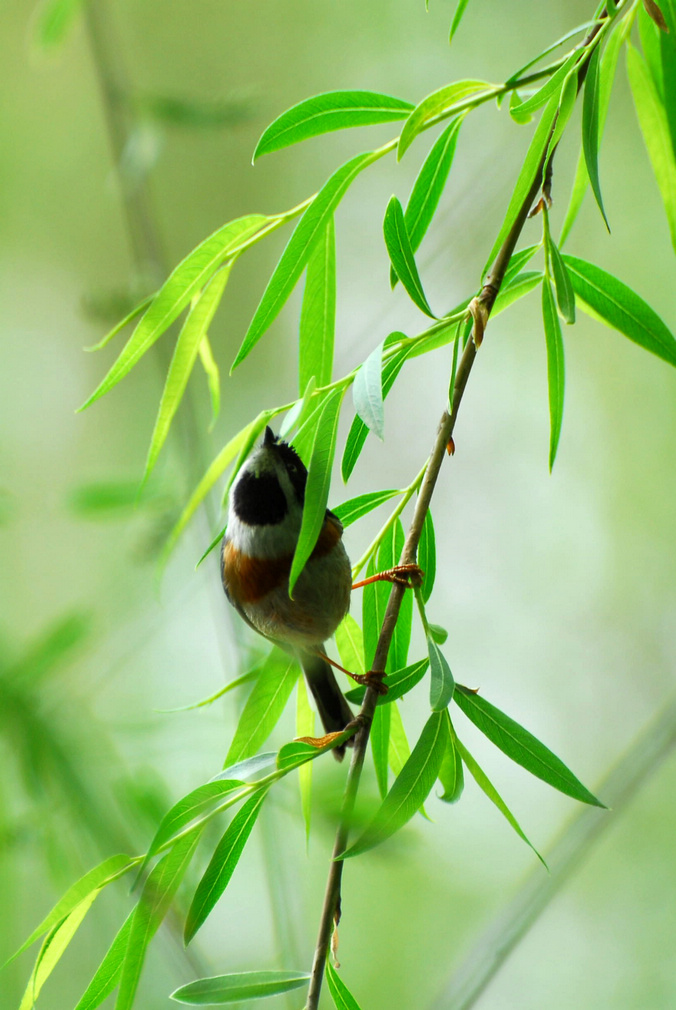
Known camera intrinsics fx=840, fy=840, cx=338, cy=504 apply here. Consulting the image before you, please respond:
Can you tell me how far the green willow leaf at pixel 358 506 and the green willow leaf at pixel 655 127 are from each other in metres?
0.40

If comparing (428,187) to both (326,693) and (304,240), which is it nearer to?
(304,240)

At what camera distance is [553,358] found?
792mm

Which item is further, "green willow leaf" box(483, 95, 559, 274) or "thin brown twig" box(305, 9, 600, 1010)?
"green willow leaf" box(483, 95, 559, 274)

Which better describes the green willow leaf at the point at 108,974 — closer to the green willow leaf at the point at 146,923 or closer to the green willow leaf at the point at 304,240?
the green willow leaf at the point at 146,923

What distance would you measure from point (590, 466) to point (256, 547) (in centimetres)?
249

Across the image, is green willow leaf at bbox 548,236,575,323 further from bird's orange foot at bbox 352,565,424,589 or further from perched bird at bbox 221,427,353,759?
perched bird at bbox 221,427,353,759

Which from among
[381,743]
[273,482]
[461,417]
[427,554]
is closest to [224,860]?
[381,743]

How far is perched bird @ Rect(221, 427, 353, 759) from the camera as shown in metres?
1.00

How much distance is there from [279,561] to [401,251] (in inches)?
16.9

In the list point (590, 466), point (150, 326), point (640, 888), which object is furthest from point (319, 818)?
point (640, 888)

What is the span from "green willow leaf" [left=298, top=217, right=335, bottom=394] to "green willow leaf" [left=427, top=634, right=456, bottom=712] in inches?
12.4

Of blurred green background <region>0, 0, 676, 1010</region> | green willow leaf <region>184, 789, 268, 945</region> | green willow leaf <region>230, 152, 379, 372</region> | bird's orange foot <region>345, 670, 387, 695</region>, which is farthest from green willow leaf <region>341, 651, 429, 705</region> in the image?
blurred green background <region>0, 0, 676, 1010</region>

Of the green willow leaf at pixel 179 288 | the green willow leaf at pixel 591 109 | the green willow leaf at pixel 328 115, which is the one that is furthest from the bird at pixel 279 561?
the green willow leaf at pixel 591 109

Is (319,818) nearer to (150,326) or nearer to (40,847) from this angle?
(40,847)
